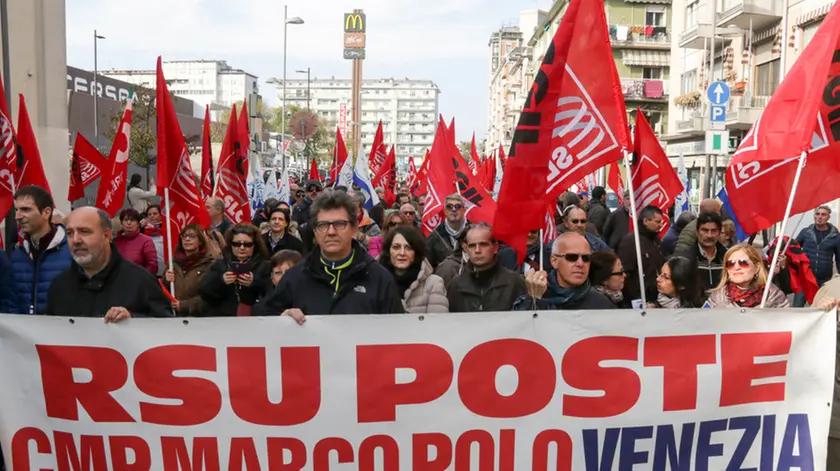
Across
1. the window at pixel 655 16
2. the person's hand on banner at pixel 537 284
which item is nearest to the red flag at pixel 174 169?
the person's hand on banner at pixel 537 284

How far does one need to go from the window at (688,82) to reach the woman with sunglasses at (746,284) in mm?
31882

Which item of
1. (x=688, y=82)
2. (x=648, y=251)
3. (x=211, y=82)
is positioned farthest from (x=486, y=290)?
(x=211, y=82)

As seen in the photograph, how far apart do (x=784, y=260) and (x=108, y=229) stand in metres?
5.34

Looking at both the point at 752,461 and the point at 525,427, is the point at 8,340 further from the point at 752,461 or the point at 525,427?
the point at 752,461

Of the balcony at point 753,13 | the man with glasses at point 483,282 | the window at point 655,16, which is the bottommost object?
the man with glasses at point 483,282

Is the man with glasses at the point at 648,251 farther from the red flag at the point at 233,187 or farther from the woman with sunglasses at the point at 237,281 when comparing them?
the red flag at the point at 233,187

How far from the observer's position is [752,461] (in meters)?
3.62

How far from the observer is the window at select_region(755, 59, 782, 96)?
86.4 ft

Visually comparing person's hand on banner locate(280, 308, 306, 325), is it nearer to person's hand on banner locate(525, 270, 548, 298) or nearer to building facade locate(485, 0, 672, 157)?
person's hand on banner locate(525, 270, 548, 298)

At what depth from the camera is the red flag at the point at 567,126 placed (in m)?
4.71

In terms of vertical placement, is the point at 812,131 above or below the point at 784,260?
above

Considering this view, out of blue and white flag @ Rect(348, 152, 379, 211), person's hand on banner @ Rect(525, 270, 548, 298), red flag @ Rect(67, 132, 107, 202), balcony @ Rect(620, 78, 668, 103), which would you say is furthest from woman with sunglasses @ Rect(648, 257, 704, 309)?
balcony @ Rect(620, 78, 668, 103)

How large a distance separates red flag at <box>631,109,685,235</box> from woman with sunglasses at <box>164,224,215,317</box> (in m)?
4.48

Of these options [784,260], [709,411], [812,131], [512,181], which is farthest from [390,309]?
[784,260]
